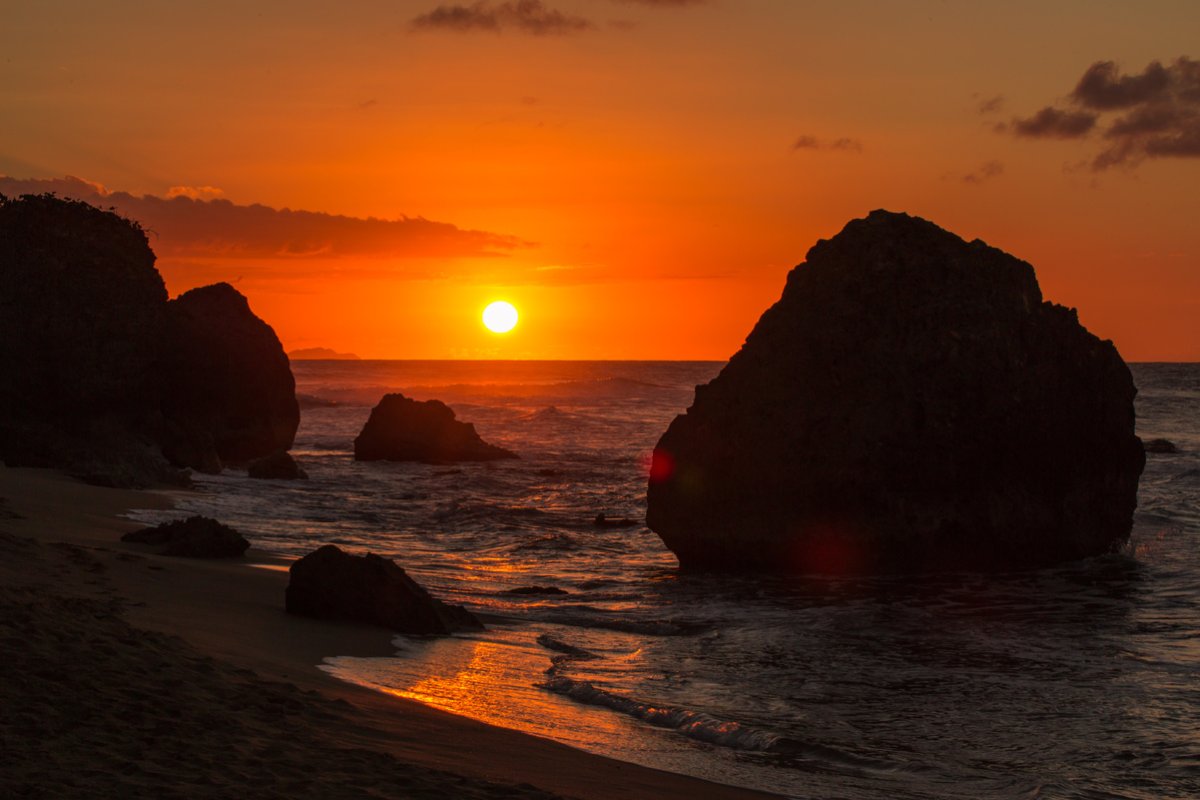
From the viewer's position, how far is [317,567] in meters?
12.2

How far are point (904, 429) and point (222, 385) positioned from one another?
22.5m

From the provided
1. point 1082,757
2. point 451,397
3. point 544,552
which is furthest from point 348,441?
point 451,397

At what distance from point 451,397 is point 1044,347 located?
97127 millimetres

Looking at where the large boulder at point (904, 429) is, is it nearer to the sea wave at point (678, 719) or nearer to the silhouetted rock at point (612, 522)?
the silhouetted rock at point (612, 522)

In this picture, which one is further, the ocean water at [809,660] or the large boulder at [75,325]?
the large boulder at [75,325]

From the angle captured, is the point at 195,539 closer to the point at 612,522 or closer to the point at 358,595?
the point at 358,595

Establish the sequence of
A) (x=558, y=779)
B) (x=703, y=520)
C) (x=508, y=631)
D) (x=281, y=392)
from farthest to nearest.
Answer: (x=281, y=392), (x=703, y=520), (x=508, y=631), (x=558, y=779)

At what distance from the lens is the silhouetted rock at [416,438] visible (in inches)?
1567

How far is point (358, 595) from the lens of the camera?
1208cm

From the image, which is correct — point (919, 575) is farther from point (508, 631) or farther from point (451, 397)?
point (451, 397)

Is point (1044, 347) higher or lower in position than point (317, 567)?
higher

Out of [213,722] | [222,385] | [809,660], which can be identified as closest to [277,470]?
[222,385]

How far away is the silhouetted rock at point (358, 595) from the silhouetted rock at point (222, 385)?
1977 cm

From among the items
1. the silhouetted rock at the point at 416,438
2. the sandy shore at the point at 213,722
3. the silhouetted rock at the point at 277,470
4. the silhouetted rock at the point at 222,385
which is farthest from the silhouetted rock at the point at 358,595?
the silhouetted rock at the point at 416,438
